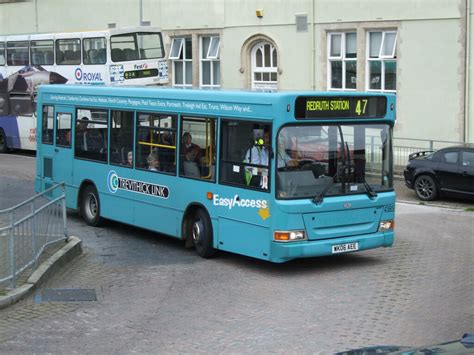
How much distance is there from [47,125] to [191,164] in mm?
5868

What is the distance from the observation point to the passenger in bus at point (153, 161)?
15.2 m

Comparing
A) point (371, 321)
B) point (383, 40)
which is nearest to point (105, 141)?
point (371, 321)

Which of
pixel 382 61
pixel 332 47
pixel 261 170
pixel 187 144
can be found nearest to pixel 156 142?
pixel 187 144

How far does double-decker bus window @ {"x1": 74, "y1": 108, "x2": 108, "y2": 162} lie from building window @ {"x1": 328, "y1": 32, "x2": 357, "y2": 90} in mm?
15555

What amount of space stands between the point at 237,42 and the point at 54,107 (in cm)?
1748

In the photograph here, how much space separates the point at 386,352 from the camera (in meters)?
5.66

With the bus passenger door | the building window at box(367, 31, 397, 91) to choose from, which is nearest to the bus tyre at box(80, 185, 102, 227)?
the bus passenger door

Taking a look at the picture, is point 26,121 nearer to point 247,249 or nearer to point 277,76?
point 277,76

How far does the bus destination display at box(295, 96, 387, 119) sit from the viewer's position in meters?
12.5

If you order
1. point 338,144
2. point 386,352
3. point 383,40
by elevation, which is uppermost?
point 383,40

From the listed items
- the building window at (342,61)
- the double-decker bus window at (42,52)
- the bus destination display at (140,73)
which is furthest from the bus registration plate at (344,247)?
the double-decker bus window at (42,52)

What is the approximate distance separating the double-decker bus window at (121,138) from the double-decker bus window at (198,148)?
180 centimetres

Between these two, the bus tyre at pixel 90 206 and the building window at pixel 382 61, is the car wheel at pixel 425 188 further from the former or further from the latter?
the bus tyre at pixel 90 206

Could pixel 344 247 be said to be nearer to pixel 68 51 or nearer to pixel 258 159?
pixel 258 159
